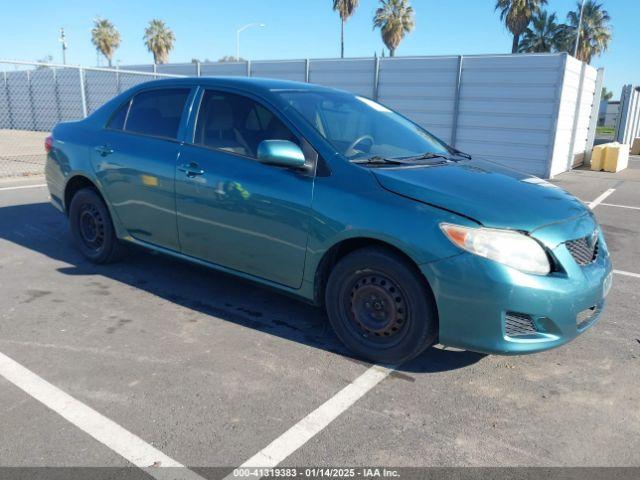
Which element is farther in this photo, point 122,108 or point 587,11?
point 587,11

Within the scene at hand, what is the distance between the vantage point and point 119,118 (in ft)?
15.3

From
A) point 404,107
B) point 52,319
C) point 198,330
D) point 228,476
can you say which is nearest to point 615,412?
point 228,476

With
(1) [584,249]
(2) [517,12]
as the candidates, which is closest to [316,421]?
(1) [584,249]

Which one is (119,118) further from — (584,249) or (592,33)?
(592,33)

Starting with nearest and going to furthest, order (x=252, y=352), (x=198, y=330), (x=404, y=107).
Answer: (x=252, y=352) < (x=198, y=330) < (x=404, y=107)

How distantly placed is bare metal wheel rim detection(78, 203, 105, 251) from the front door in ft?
Answer: 3.97

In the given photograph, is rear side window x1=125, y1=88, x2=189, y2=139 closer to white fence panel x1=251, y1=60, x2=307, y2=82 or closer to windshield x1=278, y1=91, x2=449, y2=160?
windshield x1=278, y1=91, x2=449, y2=160

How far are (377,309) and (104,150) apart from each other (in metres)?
2.91

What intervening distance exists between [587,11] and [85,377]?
45.8 metres

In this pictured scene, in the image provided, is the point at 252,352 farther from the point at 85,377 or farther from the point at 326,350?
the point at 85,377

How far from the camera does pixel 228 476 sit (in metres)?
2.26

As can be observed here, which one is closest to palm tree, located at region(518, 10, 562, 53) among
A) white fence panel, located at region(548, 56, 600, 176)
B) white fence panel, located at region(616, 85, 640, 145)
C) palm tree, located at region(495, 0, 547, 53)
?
palm tree, located at region(495, 0, 547, 53)

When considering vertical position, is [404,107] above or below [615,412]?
above

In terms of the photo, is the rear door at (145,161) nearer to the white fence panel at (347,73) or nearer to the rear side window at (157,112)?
the rear side window at (157,112)
